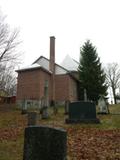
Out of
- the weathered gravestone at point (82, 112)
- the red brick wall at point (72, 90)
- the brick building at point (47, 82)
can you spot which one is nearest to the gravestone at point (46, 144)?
the weathered gravestone at point (82, 112)

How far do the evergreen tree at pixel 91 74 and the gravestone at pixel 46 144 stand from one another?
27.7 metres

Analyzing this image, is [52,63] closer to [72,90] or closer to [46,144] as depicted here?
[72,90]

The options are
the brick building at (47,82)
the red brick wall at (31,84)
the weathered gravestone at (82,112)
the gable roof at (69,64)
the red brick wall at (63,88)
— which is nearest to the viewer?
the weathered gravestone at (82,112)

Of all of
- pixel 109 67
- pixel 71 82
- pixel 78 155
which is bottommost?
pixel 78 155

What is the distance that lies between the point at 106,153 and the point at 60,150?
3321 mm

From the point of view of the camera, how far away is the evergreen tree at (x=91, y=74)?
3191cm

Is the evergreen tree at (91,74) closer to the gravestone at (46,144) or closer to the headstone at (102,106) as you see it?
the headstone at (102,106)

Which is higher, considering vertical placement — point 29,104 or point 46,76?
point 46,76

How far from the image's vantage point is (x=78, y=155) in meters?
7.05

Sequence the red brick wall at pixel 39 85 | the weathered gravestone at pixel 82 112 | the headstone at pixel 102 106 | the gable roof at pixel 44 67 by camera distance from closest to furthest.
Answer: the weathered gravestone at pixel 82 112 < the headstone at pixel 102 106 < the red brick wall at pixel 39 85 < the gable roof at pixel 44 67

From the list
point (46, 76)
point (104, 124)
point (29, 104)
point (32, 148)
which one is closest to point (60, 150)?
point (32, 148)

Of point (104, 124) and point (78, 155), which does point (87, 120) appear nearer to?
point (104, 124)

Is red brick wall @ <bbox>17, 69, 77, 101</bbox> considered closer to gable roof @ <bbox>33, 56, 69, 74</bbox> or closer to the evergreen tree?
gable roof @ <bbox>33, 56, 69, 74</bbox>

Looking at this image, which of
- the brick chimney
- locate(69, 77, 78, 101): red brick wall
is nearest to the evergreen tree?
locate(69, 77, 78, 101): red brick wall
